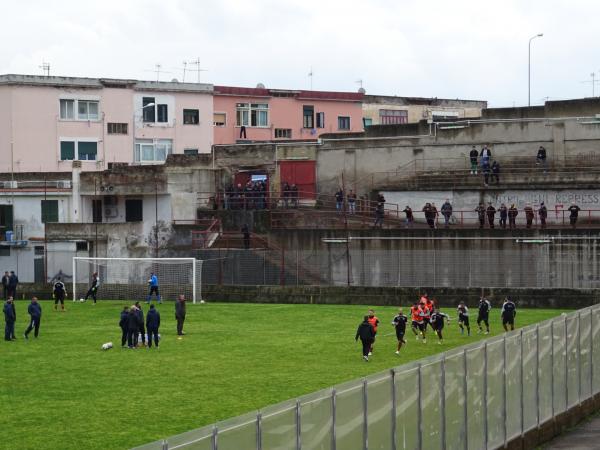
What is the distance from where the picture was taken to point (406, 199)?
228 feet

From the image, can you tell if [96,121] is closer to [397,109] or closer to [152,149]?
[152,149]

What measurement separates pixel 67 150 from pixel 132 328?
46452 mm

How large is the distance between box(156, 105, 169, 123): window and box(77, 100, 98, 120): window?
4923 millimetres

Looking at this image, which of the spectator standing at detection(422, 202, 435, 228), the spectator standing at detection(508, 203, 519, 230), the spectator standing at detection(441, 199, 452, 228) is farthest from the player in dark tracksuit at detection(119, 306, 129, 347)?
the spectator standing at detection(441, 199, 452, 228)

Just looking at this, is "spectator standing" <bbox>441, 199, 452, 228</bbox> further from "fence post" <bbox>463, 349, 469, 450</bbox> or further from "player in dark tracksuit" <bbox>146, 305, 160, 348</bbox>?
"fence post" <bbox>463, 349, 469, 450</bbox>

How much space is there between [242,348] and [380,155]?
35116 mm

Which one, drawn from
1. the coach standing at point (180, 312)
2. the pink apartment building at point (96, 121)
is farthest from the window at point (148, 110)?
the coach standing at point (180, 312)

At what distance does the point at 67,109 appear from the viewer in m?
84.0

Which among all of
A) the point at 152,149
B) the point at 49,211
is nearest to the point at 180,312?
the point at 49,211

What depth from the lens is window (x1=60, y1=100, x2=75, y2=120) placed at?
83875 mm

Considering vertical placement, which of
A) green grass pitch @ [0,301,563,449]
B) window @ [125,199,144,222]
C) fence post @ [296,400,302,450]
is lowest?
green grass pitch @ [0,301,563,449]

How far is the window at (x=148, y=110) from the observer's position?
8719 centimetres

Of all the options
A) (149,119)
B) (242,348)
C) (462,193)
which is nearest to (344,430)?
(242,348)

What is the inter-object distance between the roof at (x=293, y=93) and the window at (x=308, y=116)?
845 mm
